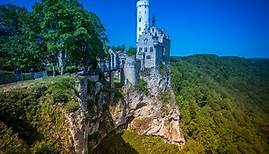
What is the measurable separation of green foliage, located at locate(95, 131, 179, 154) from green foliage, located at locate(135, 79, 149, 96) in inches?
234

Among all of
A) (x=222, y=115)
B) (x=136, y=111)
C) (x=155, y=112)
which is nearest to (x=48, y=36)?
(x=136, y=111)

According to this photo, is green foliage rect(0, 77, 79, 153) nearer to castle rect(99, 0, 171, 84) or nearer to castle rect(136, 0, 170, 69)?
castle rect(99, 0, 171, 84)

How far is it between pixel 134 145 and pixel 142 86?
26.5ft

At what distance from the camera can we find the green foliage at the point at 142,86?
1614 inches

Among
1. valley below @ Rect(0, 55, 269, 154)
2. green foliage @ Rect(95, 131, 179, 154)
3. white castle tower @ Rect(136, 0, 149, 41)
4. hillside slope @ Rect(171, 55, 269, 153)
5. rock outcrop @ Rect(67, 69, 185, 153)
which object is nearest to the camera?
valley below @ Rect(0, 55, 269, 154)

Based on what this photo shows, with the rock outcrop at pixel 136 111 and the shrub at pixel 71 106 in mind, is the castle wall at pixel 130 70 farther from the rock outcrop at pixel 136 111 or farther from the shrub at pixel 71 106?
the shrub at pixel 71 106

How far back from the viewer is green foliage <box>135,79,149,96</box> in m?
41.0

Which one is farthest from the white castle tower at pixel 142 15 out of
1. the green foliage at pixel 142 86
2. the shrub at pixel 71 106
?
the shrub at pixel 71 106

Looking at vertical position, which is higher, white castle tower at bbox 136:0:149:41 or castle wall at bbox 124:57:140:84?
white castle tower at bbox 136:0:149:41

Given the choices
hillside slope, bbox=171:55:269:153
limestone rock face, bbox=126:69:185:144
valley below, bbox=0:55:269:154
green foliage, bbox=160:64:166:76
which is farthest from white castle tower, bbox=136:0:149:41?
hillside slope, bbox=171:55:269:153

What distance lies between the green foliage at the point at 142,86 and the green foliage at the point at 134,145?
5942 mm

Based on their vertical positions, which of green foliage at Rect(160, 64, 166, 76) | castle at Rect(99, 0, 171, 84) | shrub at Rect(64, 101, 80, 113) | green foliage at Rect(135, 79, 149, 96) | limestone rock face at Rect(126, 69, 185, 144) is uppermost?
castle at Rect(99, 0, 171, 84)

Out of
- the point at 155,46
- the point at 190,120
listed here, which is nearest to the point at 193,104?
the point at 190,120

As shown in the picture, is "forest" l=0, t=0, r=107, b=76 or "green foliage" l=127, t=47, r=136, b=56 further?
"green foliage" l=127, t=47, r=136, b=56
